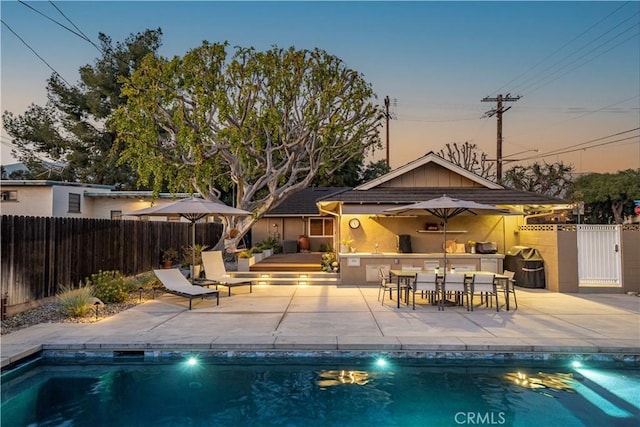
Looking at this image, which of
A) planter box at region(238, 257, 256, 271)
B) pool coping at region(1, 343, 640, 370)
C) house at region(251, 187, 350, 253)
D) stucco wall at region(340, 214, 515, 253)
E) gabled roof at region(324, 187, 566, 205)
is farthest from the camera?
house at region(251, 187, 350, 253)

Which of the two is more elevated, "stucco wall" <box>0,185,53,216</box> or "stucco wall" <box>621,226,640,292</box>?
"stucco wall" <box>0,185,53,216</box>

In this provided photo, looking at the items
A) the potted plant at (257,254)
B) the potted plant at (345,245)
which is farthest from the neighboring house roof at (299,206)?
the potted plant at (345,245)

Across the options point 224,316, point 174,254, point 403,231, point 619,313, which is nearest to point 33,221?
point 224,316

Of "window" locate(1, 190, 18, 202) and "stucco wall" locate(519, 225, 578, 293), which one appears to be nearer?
"stucco wall" locate(519, 225, 578, 293)

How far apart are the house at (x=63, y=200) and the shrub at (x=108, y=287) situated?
761cm

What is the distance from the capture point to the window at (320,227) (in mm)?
24266

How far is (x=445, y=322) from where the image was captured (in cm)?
788

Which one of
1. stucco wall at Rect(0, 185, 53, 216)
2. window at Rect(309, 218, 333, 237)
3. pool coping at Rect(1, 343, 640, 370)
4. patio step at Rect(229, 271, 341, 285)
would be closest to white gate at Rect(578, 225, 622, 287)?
pool coping at Rect(1, 343, 640, 370)

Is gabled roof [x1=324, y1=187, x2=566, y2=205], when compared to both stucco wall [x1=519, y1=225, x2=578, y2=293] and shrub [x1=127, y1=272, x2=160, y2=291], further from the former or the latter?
shrub [x1=127, y1=272, x2=160, y2=291]

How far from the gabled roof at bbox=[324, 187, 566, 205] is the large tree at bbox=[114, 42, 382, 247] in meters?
3.42

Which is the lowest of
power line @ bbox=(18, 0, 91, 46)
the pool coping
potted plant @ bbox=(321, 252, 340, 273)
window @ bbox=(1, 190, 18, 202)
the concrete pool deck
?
the pool coping

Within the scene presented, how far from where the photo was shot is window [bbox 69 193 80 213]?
20500 mm

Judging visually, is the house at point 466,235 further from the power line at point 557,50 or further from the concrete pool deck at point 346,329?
the power line at point 557,50

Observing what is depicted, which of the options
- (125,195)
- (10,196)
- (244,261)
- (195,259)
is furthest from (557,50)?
(10,196)
